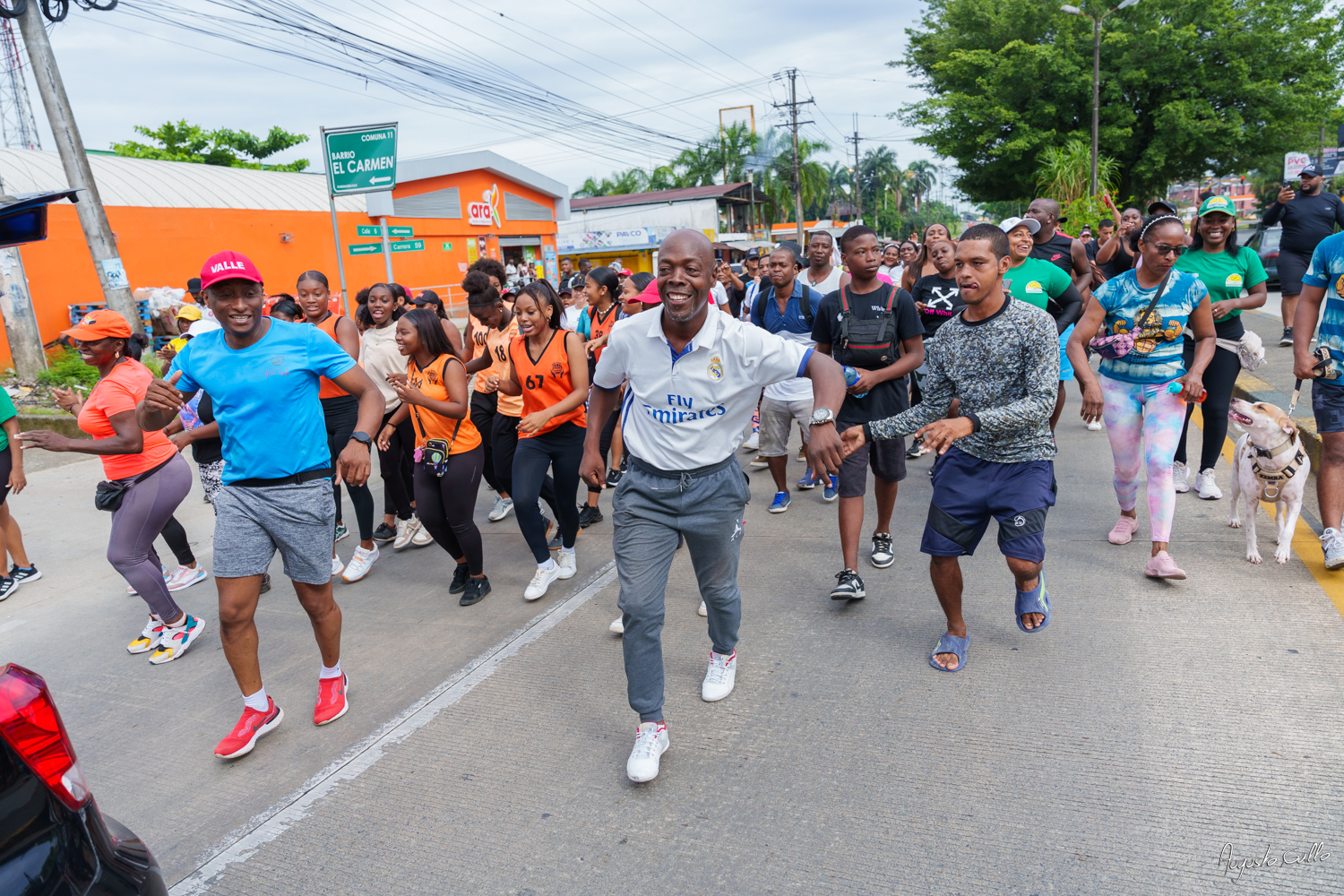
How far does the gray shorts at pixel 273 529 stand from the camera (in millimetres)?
3467

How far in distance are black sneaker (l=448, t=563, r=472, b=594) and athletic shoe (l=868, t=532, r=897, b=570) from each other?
2.47m

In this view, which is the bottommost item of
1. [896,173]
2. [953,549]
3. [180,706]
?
[180,706]

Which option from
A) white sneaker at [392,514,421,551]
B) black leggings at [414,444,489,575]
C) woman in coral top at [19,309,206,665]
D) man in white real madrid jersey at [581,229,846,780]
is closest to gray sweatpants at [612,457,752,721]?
man in white real madrid jersey at [581,229,846,780]

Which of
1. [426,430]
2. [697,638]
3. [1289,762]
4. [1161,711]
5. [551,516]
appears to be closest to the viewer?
[1289,762]

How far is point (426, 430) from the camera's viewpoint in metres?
5.18

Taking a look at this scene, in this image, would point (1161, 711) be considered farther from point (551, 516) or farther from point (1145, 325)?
point (551, 516)

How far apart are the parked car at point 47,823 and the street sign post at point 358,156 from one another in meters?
8.85

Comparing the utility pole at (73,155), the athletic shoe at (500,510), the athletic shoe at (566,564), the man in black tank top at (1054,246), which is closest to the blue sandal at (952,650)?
the athletic shoe at (566,564)

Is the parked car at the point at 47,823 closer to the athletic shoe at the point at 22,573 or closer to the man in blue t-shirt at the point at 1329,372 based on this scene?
the athletic shoe at the point at 22,573

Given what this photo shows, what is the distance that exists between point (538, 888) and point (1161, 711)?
243 cm

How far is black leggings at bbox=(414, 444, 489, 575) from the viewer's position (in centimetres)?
504

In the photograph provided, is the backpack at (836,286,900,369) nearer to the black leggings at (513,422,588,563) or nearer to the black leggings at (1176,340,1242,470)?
the black leggings at (513,422,588,563)

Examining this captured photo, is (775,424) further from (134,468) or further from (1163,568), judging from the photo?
(134,468)

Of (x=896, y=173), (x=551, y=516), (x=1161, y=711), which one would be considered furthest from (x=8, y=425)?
(x=896, y=173)
